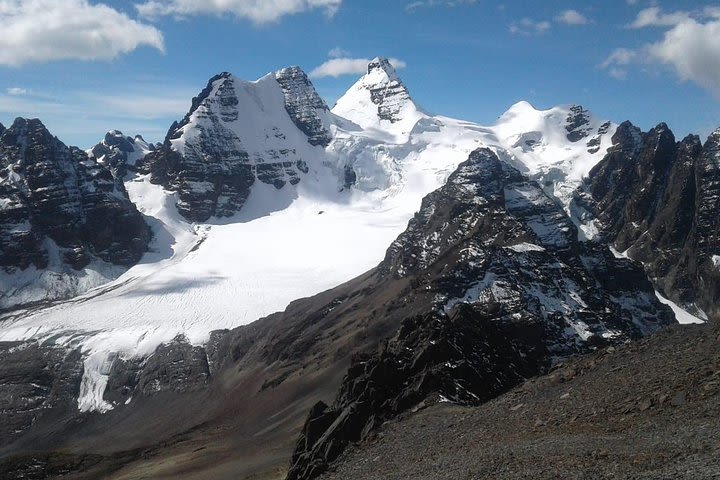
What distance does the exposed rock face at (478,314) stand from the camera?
55.5 m

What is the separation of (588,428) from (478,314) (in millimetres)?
50155

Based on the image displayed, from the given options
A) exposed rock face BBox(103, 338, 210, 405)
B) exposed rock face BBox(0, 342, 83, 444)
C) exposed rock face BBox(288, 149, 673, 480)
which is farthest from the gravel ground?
exposed rock face BBox(0, 342, 83, 444)

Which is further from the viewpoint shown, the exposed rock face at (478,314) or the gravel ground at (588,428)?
the exposed rock face at (478,314)

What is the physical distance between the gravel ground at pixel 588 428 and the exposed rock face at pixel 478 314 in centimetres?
584

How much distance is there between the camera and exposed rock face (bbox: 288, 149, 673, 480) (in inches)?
2186

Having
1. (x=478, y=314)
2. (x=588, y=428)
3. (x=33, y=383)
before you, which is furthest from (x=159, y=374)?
(x=588, y=428)

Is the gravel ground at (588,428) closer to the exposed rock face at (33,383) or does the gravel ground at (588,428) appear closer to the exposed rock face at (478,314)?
the exposed rock face at (478,314)

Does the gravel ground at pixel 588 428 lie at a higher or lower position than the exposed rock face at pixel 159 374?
lower

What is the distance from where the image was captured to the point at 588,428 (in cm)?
3438

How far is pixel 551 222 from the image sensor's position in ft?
650

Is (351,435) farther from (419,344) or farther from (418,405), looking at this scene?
(419,344)

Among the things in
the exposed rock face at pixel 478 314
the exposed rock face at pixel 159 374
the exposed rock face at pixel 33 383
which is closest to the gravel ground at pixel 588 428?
the exposed rock face at pixel 478 314

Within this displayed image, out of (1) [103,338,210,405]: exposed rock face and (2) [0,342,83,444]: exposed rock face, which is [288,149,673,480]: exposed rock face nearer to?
(1) [103,338,210,405]: exposed rock face

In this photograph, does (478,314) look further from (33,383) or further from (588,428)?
(33,383)
